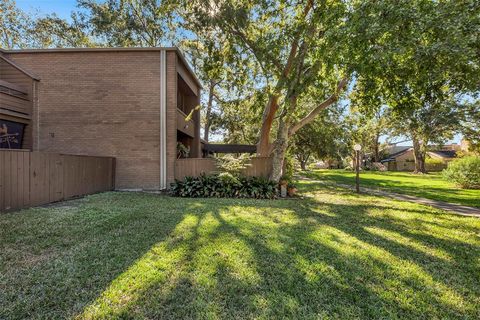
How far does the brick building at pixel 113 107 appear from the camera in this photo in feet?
34.0

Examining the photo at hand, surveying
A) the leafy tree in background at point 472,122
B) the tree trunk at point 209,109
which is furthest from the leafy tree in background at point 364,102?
the tree trunk at point 209,109

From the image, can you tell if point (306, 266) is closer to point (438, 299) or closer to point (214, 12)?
point (438, 299)

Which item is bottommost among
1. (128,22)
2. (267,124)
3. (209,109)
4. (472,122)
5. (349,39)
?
(267,124)

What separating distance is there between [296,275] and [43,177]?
722cm

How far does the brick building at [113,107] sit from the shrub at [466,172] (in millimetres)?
16713

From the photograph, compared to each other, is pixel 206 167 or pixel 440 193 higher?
pixel 206 167

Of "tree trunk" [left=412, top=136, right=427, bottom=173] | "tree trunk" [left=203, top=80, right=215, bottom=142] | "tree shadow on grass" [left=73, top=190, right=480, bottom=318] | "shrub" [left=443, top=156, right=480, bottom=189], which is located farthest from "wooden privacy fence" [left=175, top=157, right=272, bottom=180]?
"tree trunk" [left=412, top=136, right=427, bottom=173]

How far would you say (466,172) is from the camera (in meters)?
14.5

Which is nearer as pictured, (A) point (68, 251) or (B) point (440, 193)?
(A) point (68, 251)

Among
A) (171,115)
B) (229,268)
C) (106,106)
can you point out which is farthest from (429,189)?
(106,106)

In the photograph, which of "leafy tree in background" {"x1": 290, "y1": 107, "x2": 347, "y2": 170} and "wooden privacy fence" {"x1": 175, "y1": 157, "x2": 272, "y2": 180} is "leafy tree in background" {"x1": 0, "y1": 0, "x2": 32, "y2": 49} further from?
"leafy tree in background" {"x1": 290, "y1": 107, "x2": 347, "y2": 170}

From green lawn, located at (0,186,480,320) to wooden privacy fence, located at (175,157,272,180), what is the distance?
485 cm

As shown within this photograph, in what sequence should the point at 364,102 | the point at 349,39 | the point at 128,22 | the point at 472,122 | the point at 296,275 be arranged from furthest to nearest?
the point at 472,122 → the point at 128,22 → the point at 364,102 → the point at 349,39 → the point at 296,275

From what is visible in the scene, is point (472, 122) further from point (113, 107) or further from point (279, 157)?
point (113, 107)
